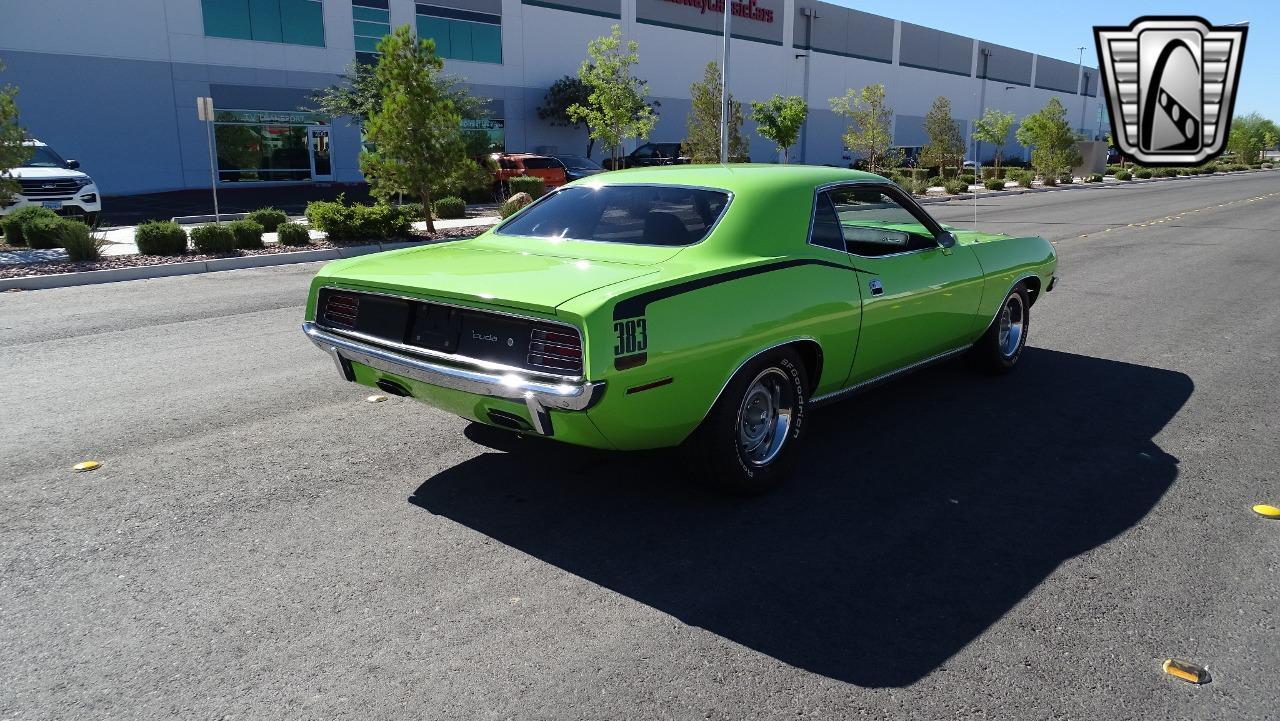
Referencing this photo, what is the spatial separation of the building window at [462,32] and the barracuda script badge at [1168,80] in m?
34.0

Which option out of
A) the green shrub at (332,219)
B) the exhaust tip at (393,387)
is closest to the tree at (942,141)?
the green shrub at (332,219)

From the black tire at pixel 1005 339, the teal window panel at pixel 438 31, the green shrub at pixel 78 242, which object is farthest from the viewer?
the teal window panel at pixel 438 31

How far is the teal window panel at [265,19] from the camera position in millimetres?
32688

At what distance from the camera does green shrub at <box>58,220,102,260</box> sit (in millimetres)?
13141

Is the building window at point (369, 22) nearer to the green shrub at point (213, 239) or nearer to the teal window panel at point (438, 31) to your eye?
the teal window panel at point (438, 31)

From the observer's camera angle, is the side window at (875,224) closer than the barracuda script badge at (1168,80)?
Yes

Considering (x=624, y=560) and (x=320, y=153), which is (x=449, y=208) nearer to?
(x=320, y=153)

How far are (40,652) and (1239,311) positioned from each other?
1054 cm

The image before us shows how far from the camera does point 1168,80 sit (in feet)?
21.2

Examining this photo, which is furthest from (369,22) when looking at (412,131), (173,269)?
(173,269)

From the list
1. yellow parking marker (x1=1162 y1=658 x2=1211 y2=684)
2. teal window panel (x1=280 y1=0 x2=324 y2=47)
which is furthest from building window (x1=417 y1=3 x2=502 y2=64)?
yellow parking marker (x1=1162 y1=658 x2=1211 y2=684)

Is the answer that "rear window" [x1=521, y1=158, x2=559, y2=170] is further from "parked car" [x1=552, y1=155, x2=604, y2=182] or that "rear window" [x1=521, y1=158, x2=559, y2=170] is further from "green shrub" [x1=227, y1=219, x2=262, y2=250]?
"green shrub" [x1=227, y1=219, x2=262, y2=250]

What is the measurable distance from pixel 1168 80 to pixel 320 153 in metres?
34.4

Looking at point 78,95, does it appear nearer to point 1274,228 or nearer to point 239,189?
point 239,189
